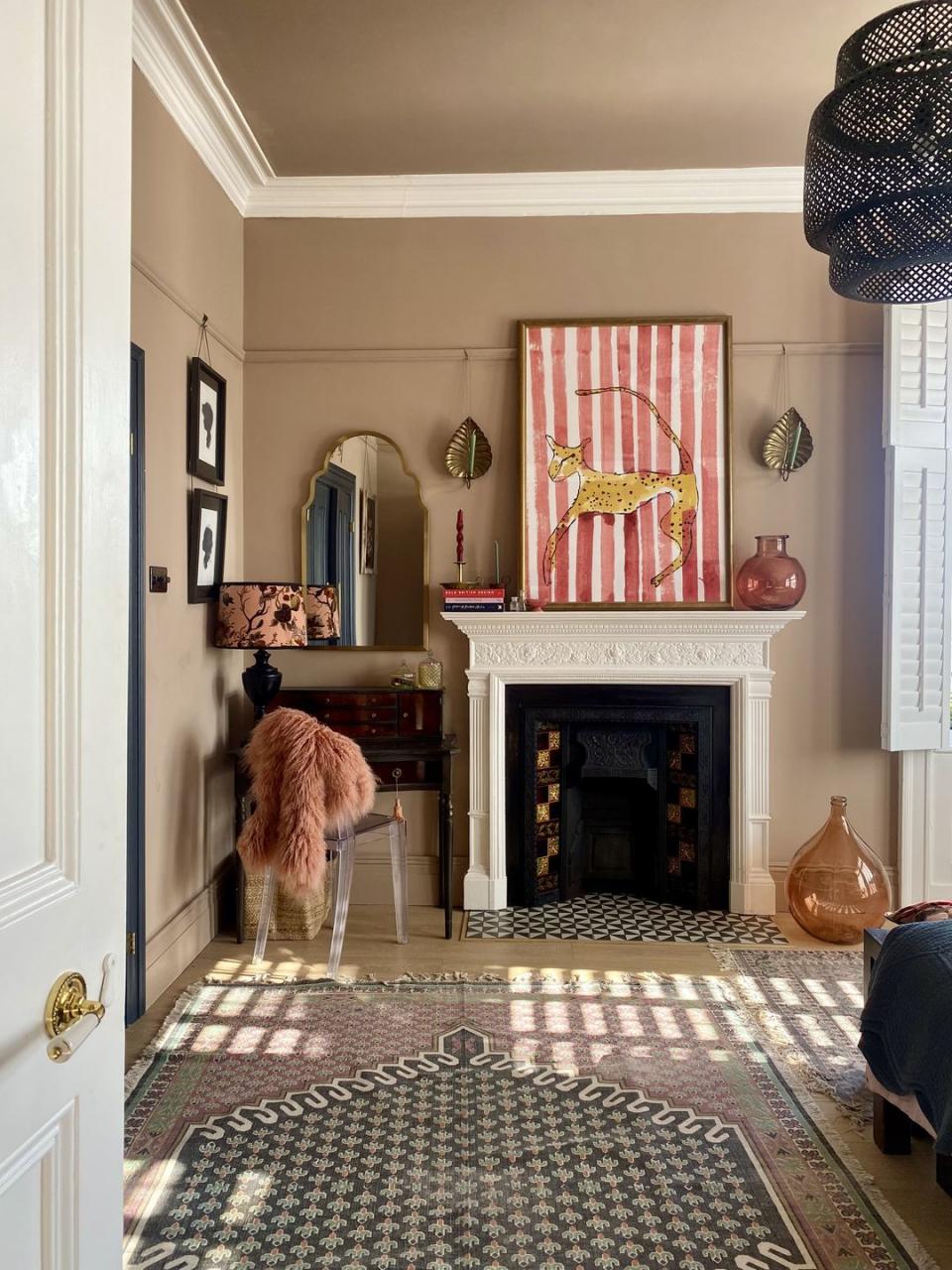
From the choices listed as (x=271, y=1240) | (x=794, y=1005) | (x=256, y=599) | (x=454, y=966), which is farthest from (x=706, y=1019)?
(x=256, y=599)

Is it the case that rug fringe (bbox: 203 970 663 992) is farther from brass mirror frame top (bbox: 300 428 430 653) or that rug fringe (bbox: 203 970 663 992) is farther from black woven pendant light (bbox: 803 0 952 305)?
black woven pendant light (bbox: 803 0 952 305)

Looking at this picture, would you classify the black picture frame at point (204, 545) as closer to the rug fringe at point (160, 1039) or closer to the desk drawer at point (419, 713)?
the desk drawer at point (419, 713)

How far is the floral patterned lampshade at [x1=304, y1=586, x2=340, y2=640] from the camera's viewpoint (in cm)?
421

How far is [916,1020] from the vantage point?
224cm

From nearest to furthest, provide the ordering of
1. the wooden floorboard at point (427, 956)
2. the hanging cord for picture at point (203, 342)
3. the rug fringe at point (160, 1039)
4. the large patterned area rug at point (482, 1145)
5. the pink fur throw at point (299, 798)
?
1. the large patterned area rug at point (482, 1145)
2. the rug fringe at point (160, 1039)
3. the pink fur throw at point (299, 798)
4. the wooden floorboard at point (427, 956)
5. the hanging cord for picture at point (203, 342)

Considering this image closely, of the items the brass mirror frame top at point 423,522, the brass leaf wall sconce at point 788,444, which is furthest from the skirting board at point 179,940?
the brass leaf wall sconce at point 788,444

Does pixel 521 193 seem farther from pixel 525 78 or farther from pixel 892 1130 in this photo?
pixel 892 1130

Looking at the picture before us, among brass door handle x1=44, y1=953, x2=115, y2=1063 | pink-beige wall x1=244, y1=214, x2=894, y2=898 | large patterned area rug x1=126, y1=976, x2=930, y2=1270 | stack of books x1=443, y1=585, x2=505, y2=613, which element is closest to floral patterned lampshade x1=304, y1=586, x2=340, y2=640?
pink-beige wall x1=244, y1=214, x2=894, y2=898

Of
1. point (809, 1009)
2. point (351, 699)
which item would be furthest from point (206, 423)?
point (809, 1009)

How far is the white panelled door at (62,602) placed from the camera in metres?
0.91

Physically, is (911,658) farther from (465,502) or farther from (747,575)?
(465,502)

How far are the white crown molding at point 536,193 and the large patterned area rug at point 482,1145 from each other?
129 inches

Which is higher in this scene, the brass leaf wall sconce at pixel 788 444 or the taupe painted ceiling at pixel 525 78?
the taupe painted ceiling at pixel 525 78

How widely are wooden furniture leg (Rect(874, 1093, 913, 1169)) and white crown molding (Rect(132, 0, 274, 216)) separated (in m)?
3.60
